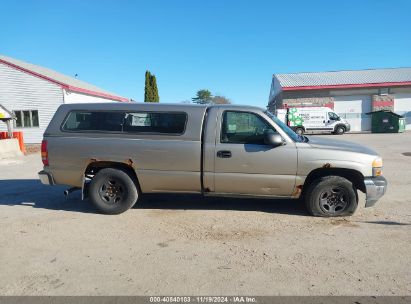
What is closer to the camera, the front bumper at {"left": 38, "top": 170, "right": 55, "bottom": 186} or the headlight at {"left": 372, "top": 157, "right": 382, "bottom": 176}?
the headlight at {"left": 372, "top": 157, "right": 382, "bottom": 176}

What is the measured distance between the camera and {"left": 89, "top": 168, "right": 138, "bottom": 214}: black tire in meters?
5.49

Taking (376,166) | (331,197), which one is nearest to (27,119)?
Answer: (331,197)

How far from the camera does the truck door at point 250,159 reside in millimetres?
5078

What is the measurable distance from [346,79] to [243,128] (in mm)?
31639

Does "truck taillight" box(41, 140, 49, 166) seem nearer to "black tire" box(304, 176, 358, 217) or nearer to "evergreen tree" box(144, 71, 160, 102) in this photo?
"black tire" box(304, 176, 358, 217)

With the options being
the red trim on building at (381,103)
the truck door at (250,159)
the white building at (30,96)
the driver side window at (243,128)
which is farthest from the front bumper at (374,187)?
the red trim on building at (381,103)

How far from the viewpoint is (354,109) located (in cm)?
3031

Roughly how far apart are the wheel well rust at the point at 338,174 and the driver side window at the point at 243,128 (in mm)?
989

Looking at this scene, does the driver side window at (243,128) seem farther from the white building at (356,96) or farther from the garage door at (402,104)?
the garage door at (402,104)

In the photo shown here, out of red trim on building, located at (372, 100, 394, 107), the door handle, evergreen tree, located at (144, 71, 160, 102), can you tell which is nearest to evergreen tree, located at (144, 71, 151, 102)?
evergreen tree, located at (144, 71, 160, 102)

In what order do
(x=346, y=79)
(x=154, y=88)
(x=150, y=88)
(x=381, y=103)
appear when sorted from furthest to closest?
(x=154, y=88)
(x=150, y=88)
(x=346, y=79)
(x=381, y=103)

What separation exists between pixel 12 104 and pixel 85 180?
19.5 metres

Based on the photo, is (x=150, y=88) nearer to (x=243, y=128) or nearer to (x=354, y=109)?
(x=354, y=109)

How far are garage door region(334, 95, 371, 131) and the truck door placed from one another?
2782cm
